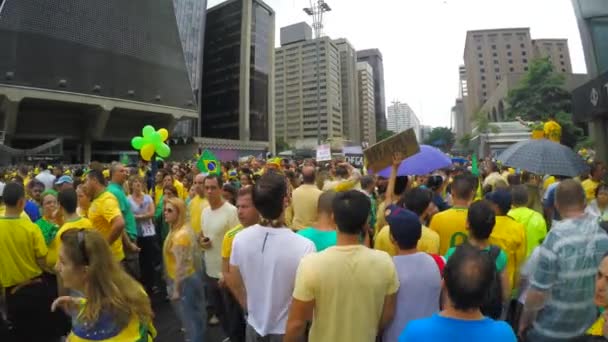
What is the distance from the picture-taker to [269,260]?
240 centimetres

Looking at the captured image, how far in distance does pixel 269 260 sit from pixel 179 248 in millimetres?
Answer: 1535

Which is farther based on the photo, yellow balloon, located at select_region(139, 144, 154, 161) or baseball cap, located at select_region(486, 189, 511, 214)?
yellow balloon, located at select_region(139, 144, 154, 161)

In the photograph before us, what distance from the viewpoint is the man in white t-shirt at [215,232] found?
4.07m

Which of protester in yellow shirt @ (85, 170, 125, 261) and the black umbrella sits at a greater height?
the black umbrella

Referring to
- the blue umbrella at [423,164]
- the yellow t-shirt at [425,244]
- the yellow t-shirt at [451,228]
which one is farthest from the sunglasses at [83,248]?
the blue umbrella at [423,164]

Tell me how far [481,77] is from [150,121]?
96.1 m

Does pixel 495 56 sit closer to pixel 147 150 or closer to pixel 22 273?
pixel 147 150

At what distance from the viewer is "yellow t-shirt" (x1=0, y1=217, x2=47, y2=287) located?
11.8 ft

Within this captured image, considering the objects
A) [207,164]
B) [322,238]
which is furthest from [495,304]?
[207,164]

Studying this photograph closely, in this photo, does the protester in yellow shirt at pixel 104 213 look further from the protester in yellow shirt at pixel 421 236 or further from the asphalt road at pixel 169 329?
the protester in yellow shirt at pixel 421 236

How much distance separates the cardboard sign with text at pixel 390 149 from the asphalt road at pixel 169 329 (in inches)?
106

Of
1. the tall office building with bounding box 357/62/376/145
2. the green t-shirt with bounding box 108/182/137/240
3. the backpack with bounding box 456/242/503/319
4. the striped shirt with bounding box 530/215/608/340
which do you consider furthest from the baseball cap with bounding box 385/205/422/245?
the tall office building with bounding box 357/62/376/145

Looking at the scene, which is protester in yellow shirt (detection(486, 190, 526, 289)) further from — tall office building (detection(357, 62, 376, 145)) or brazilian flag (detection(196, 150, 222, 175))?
tall office building (detection(357, 62, 376, 145))

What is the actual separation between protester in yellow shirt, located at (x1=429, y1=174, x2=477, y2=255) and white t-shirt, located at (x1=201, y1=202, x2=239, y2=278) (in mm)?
2097
